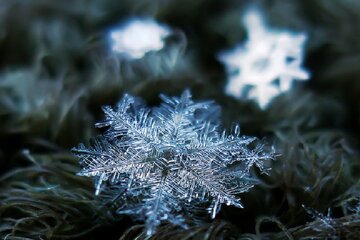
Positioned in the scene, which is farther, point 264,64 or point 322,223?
point 264,64

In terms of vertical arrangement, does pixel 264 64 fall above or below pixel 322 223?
above

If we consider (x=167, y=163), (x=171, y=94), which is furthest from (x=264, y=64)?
(x=167, y=163)

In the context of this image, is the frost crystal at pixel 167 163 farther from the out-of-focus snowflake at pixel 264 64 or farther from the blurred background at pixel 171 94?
the out-of-focus snowflake at pixel 264 64

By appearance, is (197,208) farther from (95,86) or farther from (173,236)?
(95,86)

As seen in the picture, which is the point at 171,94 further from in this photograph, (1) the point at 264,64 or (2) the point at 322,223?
(2) the point at 322,223

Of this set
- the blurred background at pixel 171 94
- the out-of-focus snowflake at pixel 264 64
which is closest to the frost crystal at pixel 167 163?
the blurred background at pixel 171 94

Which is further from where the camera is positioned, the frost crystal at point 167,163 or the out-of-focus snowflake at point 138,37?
the out-of-focus snowflake at point 138,37
